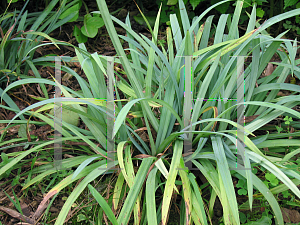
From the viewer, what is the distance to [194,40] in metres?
1.50

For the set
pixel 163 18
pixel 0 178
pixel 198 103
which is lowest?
pixel 0 178

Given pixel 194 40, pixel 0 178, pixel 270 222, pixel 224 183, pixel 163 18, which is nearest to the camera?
pixel 224 183

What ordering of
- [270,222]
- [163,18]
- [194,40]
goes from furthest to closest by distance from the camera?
1. [163,18]
2. [194,40]
3. [270,222]

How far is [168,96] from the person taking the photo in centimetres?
131

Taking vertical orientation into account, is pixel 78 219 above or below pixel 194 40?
below

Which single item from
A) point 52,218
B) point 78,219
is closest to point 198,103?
point 78,219

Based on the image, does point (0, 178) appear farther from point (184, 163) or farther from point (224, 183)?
point (224, 183)

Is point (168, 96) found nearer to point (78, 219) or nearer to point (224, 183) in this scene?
point (224, 183)

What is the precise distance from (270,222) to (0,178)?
1336 millimetres

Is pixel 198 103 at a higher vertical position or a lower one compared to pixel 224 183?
higher

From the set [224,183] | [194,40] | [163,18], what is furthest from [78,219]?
[163,18]

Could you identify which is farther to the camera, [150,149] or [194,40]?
[194,40]

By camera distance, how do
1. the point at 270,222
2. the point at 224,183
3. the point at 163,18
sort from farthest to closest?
the point at 163,18, the point at 270,222, the point at 224,183

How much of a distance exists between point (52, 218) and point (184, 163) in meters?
0.68
